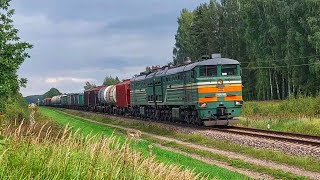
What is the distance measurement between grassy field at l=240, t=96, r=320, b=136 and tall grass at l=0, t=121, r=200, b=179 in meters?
17.1

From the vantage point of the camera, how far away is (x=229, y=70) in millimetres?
27062

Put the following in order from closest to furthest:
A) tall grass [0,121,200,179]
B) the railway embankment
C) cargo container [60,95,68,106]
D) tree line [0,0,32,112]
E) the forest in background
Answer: tall grass [0,121,200,179], the railway embankment, tree line [0,0,32,112], the forest in background, cargo container [60,95,68,106]

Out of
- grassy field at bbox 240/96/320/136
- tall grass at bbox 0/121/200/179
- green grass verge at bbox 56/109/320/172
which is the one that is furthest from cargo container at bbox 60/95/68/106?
tall grass at bbox 0/121/200/179

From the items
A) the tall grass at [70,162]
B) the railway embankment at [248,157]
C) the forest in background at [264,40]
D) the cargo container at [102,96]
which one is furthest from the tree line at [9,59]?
the cargo container at [102,96]

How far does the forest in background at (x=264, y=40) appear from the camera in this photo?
5725 centimetres

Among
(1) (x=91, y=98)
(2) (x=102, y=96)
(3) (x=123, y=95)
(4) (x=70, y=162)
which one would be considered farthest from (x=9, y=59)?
(1) (x=91, y=98)

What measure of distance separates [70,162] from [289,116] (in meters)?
27.0

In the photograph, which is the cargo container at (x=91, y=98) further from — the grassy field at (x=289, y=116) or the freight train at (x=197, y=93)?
the freight train at (x=197, y=93)

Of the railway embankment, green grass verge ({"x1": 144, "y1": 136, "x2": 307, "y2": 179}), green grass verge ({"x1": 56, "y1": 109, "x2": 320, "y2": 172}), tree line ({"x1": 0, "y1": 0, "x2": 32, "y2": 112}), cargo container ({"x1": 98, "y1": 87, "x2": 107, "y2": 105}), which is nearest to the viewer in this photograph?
green grass verge ({"x1": 144, "y1": 136, "x2": 307, "y2": 179})

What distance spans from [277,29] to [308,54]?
5.94m

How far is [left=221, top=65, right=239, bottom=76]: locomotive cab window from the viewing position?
26.9 m

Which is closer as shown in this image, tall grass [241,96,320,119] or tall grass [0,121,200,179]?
tall grass [0,121,200,179]

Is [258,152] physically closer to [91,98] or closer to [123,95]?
[123,95]

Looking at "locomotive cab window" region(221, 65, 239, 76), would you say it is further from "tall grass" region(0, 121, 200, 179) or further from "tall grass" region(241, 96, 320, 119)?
"tall grass" region(0, 121, 200, 179)
